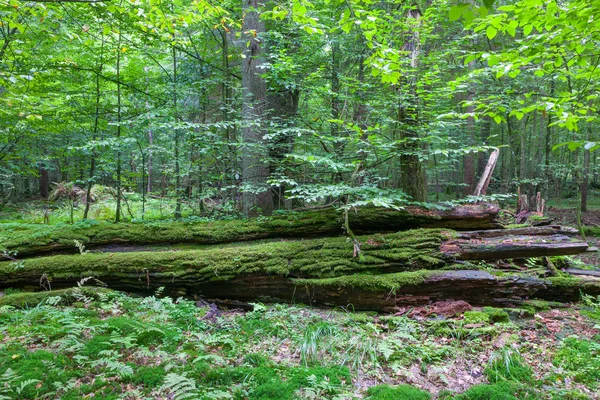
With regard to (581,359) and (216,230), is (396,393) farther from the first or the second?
(216,230)

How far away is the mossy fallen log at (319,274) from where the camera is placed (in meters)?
5.00

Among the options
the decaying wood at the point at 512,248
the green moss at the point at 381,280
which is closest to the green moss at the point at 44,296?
the green moss at the point at 381,280

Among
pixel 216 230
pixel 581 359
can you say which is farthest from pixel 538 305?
pixel 216 230

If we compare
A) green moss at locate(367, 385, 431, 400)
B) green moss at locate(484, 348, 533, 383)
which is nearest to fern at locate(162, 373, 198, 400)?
green moss at locate(367, 385, 431, 400)

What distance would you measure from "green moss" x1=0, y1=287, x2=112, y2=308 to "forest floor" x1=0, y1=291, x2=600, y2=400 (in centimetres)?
8

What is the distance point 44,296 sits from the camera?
5039 mm

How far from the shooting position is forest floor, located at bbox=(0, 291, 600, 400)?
3094 mm

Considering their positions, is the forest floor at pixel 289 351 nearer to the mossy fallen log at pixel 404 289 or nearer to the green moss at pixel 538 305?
the green moss at pixel 538 305

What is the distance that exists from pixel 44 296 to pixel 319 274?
173 inches

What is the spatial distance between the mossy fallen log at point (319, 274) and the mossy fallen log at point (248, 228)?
41cm

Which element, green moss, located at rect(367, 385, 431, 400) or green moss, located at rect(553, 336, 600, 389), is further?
green moss, located at rect(553, 336, 600, 389)

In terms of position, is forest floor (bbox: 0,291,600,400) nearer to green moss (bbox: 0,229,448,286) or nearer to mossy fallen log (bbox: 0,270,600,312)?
mossy fallen log (bbox: 0,270,600,312)

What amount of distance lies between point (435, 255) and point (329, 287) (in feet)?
6.11

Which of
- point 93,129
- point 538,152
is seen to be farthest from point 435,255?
point 538,152
